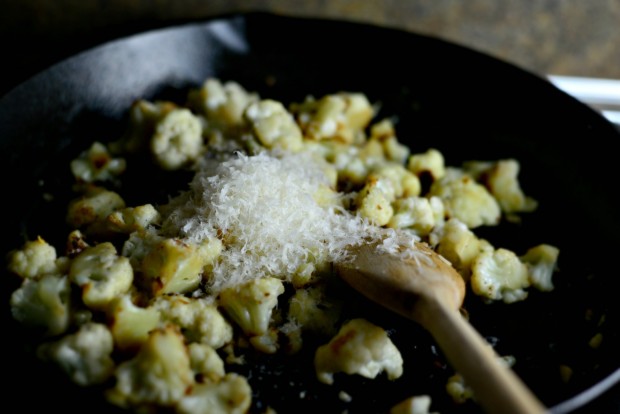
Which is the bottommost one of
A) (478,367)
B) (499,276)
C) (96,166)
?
(96,166)

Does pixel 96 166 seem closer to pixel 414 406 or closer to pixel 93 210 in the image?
pixel 93 210

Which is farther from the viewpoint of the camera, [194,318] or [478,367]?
[194,318]

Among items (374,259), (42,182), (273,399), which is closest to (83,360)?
(273,399)

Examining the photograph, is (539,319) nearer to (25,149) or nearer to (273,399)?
(273,399)

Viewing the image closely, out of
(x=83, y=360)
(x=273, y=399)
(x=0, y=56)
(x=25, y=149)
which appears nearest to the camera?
(x=83, y=360)

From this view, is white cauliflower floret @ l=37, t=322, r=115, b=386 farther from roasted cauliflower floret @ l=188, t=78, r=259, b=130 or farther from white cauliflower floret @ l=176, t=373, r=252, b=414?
roasted cauliflower floret @ l=188, t=78, r=259, b=130

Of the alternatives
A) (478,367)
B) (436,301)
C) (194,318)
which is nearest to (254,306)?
(194,318)

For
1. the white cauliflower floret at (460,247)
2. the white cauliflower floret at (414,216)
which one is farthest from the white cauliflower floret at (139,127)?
the white cauliflower floret at (460,247)
